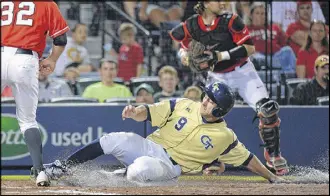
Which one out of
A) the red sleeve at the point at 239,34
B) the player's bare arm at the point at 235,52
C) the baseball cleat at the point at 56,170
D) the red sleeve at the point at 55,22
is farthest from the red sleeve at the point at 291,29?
the baseball cleat at the point at 56,170

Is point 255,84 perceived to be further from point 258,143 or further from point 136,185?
point 136,185

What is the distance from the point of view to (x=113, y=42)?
12367 mm

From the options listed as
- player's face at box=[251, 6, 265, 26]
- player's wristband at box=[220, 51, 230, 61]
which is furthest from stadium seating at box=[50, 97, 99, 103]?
player's face at box=[251, 6, 265, 26]

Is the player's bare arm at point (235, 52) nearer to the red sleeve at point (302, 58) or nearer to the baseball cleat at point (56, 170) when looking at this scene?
the red sleeve at point (302, 58)

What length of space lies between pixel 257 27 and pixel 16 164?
367 centimetres

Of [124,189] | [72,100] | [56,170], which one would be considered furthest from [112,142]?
[72,100]

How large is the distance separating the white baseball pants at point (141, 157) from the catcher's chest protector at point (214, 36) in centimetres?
238

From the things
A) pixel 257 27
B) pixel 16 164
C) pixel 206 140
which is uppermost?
pixel 257 27

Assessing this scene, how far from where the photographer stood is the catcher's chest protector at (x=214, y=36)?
9.36 meters

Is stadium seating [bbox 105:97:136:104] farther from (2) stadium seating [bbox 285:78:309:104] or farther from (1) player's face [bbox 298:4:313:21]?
(1) player's face [bbox 298:4:313:21]

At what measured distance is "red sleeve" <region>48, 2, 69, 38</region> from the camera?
7.12 m

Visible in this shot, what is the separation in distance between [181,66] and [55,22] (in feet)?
14.3

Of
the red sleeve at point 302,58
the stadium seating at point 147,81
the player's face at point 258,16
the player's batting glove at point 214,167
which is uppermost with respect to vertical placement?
the player's face at point 258,16

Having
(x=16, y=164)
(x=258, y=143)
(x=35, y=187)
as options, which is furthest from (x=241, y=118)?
(x=35, y=187)
